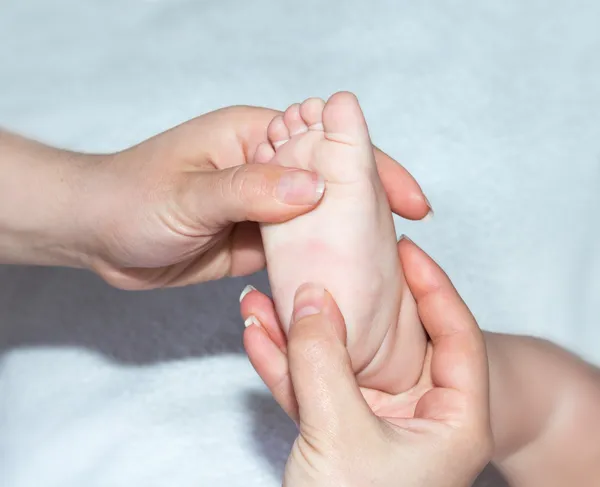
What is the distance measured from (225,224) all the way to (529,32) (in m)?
0.77

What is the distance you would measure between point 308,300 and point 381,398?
19 cm

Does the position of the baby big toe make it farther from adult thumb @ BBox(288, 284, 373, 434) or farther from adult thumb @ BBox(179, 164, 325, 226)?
adult thumb @ BBox(288, 284, 373, 434)

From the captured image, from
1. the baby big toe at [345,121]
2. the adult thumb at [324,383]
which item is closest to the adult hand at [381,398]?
the adult thumb at [324,383]

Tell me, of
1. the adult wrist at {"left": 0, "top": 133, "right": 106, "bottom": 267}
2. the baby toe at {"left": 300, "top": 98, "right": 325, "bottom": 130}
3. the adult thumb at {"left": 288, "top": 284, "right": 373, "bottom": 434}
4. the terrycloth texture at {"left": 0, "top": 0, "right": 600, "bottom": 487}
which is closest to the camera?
the adult thumb at {"left": 288, "top": 284, "right": 373, "bottom": 434}

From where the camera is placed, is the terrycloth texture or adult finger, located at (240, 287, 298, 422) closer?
adult finger, located at (240, 287, 298, 422)

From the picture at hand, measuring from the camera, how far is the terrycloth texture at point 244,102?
116cm

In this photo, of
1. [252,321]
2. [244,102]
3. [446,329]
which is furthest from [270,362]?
[244,102]

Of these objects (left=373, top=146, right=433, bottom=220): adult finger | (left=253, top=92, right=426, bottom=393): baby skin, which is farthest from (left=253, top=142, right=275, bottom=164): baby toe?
(left=373, top=146, right=433, bottom=220): adult finger

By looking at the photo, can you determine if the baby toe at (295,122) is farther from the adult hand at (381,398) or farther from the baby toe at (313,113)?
the adult hand at (381,398)

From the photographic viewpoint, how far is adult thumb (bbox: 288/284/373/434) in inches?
29.3

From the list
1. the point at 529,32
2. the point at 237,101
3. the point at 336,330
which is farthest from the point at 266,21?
the point at 336,330

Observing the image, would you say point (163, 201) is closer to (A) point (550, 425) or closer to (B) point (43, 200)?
(B) point (43, 200)

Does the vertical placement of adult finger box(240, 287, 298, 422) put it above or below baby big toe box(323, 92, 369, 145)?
below

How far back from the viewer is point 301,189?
828 mm
